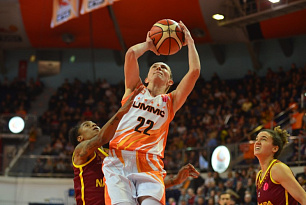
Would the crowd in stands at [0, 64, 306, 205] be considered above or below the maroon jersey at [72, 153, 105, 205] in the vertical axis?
above

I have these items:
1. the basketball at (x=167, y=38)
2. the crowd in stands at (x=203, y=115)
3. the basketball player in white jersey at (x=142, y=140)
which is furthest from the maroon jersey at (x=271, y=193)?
the crowd in stands at (x=203, y=115)

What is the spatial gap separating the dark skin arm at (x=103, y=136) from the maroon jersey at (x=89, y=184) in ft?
0.32

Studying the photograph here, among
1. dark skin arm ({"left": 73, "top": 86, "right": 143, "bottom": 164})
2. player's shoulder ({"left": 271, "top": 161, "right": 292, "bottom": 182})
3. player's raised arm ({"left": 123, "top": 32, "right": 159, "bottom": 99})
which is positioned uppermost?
player's raised arm ({"left": 123, "top": 32, "right": 159, "bottom": 99})

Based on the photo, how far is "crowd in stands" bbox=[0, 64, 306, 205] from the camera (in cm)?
1313

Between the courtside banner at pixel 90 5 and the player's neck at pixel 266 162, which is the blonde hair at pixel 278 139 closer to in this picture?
the player's neck at pixel 266 162

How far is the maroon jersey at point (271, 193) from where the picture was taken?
5.17 m

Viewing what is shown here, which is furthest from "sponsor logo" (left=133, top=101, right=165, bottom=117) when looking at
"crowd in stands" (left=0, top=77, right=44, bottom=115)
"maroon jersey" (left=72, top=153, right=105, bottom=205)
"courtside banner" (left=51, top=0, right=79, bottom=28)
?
"crowd in stands" (left=0, top=77, right=44, bottom=115)

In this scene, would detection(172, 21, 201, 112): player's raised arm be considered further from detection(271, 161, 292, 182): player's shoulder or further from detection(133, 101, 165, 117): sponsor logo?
detection(271, 161, 292, 182): player's shoulder

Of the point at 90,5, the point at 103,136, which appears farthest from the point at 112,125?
the point at 90,5

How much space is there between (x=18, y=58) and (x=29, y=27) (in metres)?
4.40

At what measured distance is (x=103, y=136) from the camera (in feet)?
15.4

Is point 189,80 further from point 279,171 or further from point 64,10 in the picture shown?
point 64,10

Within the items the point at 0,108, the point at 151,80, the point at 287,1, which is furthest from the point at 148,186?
the point at 0,108

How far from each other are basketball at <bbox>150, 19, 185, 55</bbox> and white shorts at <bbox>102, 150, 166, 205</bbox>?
3.77ft
